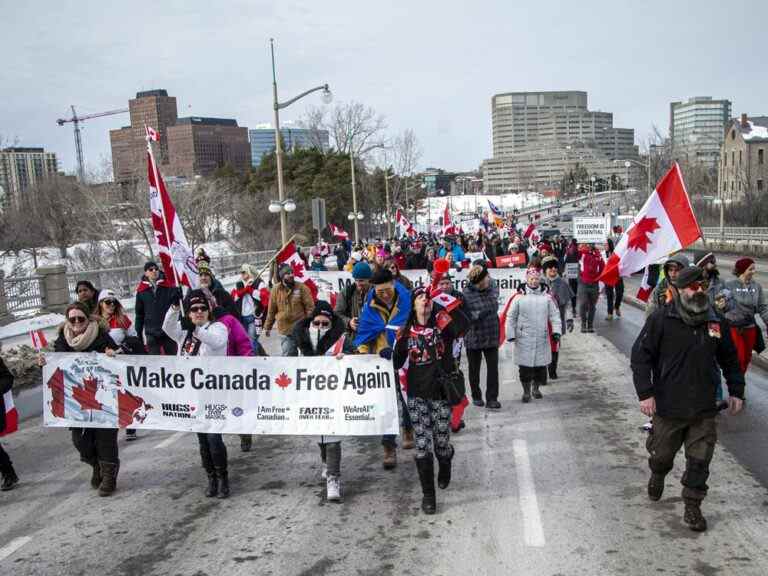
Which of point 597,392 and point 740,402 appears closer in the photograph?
point 740,402

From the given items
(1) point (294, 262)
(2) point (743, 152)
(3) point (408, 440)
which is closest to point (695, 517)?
(3) point (408, 440)

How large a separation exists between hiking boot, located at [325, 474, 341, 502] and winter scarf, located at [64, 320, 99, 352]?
245 cm

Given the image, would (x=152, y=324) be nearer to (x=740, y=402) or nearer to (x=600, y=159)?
(x=740, y=402)

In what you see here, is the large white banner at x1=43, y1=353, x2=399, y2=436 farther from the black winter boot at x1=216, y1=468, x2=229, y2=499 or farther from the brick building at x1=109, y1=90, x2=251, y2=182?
the brick building at x1=109, y1=90, x2=251, y2=182

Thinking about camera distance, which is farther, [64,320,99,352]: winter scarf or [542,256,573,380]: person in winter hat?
[542,256,573,380]: person in winter hat

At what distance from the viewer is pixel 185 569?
494 cm

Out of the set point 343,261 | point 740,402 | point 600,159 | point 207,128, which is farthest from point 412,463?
point 600,159

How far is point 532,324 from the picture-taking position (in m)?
9.02

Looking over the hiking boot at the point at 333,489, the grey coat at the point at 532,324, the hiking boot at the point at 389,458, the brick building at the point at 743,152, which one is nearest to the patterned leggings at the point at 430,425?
the hiking boot at the point at 333,489

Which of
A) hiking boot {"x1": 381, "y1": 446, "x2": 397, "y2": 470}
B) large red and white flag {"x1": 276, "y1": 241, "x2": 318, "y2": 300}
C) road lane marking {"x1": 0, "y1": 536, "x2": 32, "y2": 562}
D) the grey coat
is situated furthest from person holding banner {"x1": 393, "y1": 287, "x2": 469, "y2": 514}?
large red and white flag {"x1": 276, "y1": 241, "x2": 318, "y2": 300}

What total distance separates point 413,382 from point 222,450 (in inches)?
72.2

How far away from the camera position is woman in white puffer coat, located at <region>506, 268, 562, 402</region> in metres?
8.99

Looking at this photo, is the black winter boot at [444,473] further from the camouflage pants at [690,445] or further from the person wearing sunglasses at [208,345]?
the person wearing sunglasses at [208,345]

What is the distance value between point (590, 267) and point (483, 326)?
6543mm
